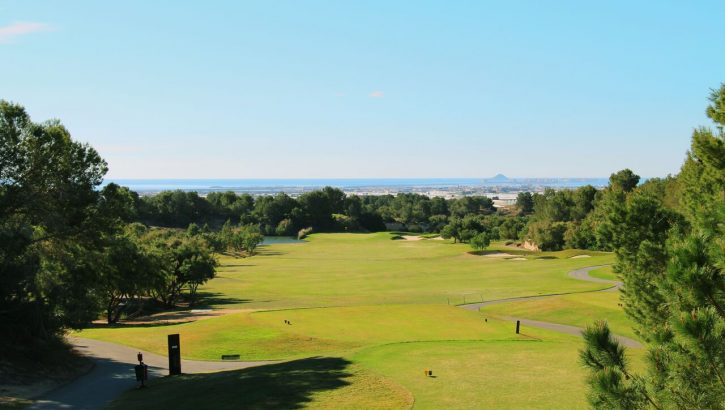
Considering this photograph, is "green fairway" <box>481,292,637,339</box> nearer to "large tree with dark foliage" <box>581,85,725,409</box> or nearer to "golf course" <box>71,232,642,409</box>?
"golf course" <box>71,232,642,409</box>

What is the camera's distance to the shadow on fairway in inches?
770

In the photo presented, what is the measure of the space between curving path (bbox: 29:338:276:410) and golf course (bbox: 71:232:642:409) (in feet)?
3.43

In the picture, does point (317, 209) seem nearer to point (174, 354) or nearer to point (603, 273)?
point (603, 273)

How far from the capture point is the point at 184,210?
182250 mm

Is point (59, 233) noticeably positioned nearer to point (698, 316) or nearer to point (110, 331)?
point (110, 331)

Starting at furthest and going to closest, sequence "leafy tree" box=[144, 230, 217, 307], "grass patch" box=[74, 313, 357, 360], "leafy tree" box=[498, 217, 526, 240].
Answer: "leafy tree" box=[498, 217, 526, 240] → "leafy tree" box=[144, 230, 217, 307] → "grass patch" box=[74, 313, 357, 360]

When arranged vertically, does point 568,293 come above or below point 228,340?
below

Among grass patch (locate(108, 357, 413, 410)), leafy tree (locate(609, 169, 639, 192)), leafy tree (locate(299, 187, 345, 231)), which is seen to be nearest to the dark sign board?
grass patch (locate(108, 357, 413, 410))

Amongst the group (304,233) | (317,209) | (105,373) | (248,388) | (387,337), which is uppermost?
(317,209)

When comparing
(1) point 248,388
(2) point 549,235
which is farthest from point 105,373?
(2) point 549,235

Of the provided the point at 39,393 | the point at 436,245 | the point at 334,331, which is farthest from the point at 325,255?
the point at 39,393

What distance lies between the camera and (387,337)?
34906mm

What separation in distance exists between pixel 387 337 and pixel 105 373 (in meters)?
15.7

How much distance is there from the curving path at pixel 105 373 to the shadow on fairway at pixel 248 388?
1365mm
